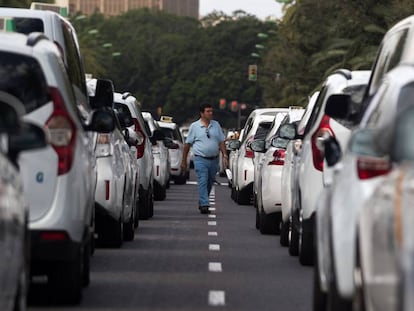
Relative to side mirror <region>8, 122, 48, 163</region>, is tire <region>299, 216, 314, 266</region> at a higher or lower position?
lower

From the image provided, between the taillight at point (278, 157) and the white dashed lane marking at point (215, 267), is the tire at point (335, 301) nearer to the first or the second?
the white dashed lane marking at point (215, 267)

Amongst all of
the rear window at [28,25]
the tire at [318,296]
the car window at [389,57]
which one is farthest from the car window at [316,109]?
the tire at [318,296]

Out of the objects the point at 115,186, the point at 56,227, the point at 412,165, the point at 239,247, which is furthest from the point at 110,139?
the point at 412,165

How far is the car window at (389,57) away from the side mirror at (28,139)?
17.1ft

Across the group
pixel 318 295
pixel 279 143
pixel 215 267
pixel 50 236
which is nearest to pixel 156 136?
pixel 279 143

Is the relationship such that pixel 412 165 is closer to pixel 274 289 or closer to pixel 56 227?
pixel 56 227

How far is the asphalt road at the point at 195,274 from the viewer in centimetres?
1341

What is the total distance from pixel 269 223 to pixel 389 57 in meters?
6.90

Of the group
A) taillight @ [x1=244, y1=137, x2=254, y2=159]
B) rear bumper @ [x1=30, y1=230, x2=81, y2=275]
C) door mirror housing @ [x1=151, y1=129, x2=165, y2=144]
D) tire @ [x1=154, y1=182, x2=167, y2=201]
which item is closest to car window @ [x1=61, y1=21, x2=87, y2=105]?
rear bumper @ [x1=30, y1=230, x2=81, y2=275]

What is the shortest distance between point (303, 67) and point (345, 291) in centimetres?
7575

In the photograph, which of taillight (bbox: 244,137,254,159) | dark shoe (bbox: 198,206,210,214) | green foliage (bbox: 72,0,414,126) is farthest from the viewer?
green foliage (bbox: 72,0,414,126)

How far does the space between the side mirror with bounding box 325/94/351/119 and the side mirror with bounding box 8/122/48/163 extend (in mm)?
4335

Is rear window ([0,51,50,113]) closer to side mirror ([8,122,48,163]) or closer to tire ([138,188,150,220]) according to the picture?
side mirror ([8,122,48,163])

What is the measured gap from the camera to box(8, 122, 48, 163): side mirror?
33.8ft
